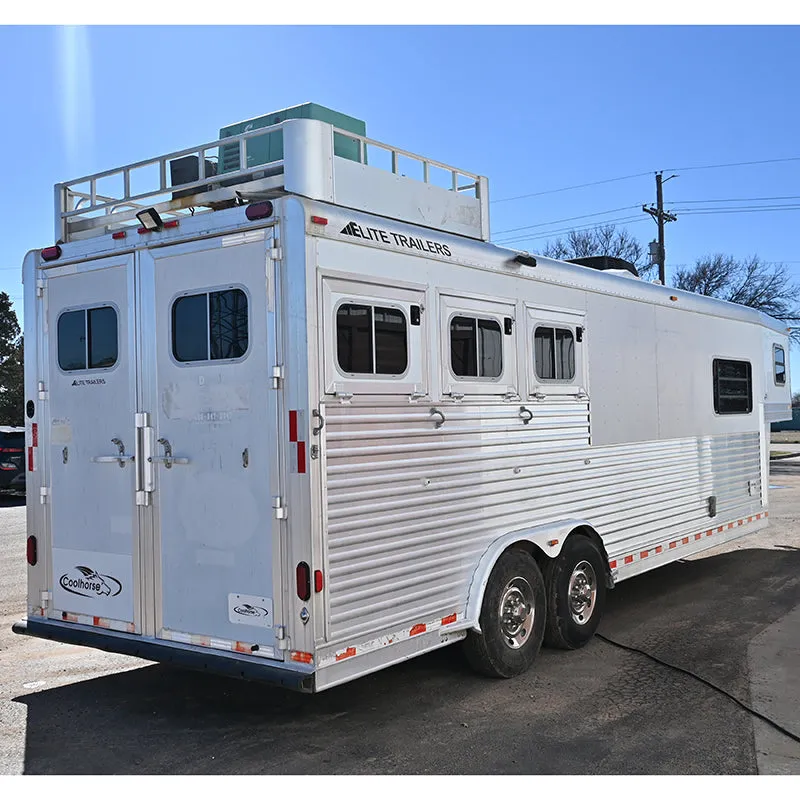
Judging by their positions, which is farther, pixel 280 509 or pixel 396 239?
pixel 396 239

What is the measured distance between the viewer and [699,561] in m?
10.4

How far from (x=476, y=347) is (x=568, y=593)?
2.01 meters

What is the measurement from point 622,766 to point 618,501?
3118 millimetres

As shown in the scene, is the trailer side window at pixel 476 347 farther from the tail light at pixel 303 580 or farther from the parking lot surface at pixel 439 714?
the parking lot surface at pixel 439 714

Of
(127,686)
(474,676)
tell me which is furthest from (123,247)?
(474,676)

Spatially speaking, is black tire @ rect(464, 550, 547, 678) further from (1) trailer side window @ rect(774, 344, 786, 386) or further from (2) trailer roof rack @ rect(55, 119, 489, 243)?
(1) trailer side window @ rect(774, 344, 786, 386)

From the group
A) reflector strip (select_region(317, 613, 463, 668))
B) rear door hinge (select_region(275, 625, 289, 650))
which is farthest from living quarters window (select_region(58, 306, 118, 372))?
reflector strip (select_region(317, 613, 463, 668))

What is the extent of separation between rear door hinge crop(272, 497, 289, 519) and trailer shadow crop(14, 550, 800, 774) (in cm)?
122

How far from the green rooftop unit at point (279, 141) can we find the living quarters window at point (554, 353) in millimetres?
1896

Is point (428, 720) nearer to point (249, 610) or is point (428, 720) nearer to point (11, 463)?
point (249, 610)

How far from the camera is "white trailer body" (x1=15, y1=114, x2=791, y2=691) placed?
469 centimetres

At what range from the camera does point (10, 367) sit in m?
39.2

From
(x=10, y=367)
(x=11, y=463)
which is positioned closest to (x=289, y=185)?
(x=11, y=463)

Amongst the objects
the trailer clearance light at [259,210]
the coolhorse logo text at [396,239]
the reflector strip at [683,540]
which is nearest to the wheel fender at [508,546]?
the reflector strip at [683,540]
